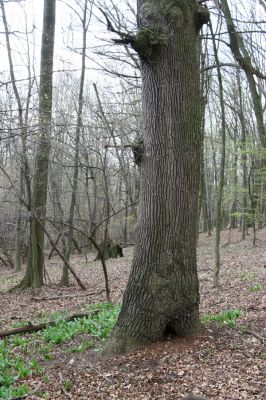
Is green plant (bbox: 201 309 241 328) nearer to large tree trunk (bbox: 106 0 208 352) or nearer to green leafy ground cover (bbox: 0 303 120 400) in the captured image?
large tree trunk (bbox: 106 0 208 352)

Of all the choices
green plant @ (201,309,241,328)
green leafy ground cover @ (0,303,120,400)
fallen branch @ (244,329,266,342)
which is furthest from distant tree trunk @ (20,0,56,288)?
fallen branch @ (244,329,266,342)

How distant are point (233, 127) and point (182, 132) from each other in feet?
76.9

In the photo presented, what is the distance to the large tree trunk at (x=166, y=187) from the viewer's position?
4.63 metres

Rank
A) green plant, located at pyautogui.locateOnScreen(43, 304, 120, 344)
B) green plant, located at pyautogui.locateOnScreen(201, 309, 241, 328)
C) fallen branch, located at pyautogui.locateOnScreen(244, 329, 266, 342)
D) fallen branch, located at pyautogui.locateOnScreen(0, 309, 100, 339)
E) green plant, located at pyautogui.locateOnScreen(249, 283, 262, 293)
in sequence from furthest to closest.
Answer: green plant, located at pyautogui.locateOnScreen(249, 283, 262, 293) → fallen branch, located at pyautogui.locateOnScreen(0, 309, 100, 339) → green plant, located at pyautogui.locateOnScreen(43, 304, 120, 344) → green plant, located at pyautogui.locateOnScreen(201, 309, 241, 328) → fallen branch, located at pyautogui.locateOnScreen(244, 329, 266, 342)

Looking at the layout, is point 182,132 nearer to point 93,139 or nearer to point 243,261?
point 93,139

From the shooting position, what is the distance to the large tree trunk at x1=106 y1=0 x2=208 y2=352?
4633mm

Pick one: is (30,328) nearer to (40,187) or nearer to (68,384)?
(68,384)

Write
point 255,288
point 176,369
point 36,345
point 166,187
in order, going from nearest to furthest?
1. point 176,369
2. point 166,187
3. point 36,345
4. point 255,288

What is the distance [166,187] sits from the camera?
4.71 m

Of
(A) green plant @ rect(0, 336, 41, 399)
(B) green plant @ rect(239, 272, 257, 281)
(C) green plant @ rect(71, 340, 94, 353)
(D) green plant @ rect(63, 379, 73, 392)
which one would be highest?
(B) green plant @ rect(239, 272, 257, 281)

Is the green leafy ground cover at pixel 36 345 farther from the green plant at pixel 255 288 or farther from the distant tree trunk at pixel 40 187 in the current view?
the distant tree trunk at pixel 40 187

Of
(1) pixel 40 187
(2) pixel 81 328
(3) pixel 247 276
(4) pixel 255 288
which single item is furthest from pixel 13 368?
(1) pixel 40 187

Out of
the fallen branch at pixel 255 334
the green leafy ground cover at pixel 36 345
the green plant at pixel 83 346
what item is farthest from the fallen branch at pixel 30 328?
the fallen branch at pixel 255 334

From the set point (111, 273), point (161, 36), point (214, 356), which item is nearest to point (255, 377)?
point (214, 356)
